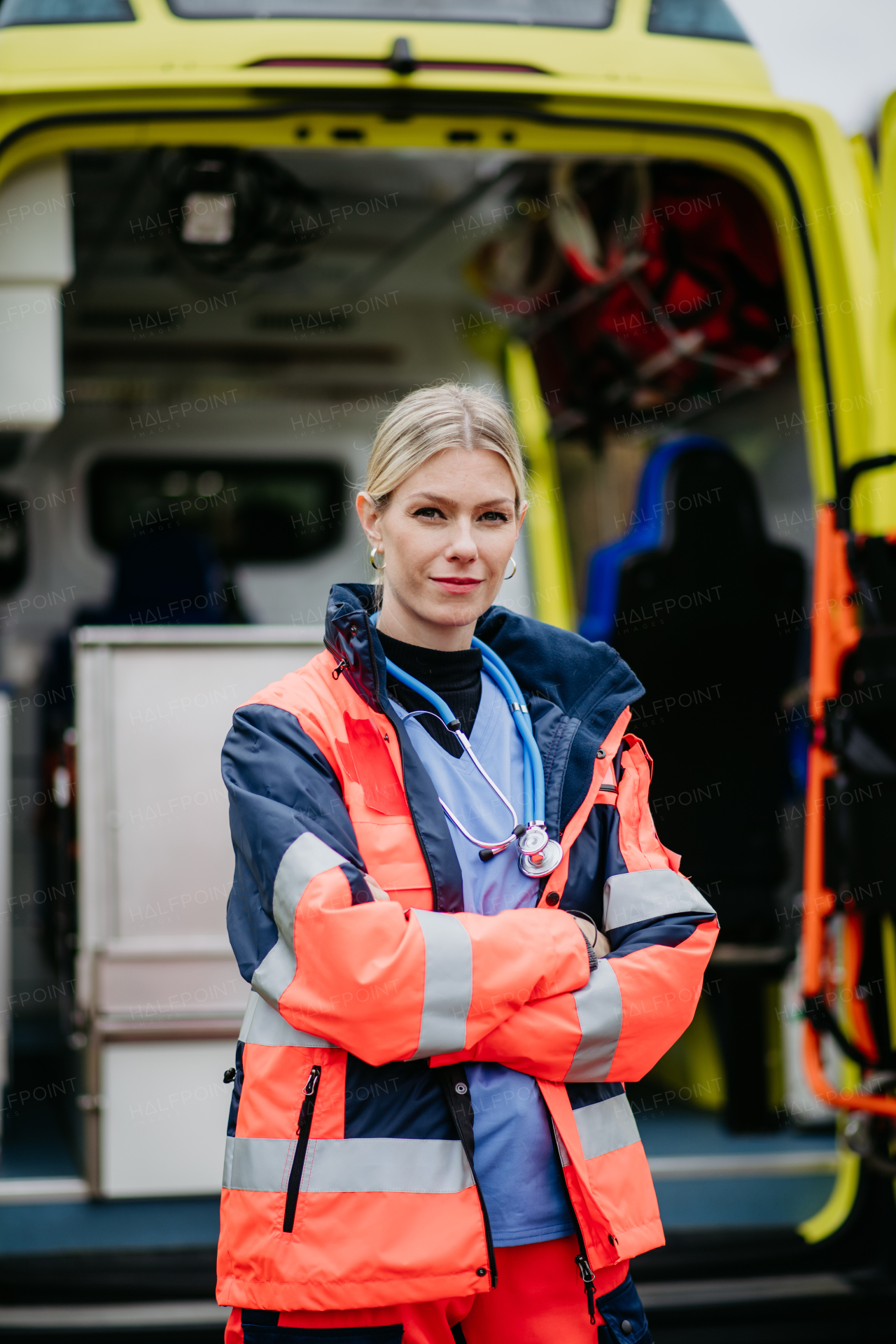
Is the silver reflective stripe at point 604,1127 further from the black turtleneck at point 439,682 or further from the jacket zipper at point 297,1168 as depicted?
the black turtleneck at point 439,682

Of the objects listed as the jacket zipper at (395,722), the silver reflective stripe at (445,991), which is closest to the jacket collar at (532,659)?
the jacket zipper at (395,722)

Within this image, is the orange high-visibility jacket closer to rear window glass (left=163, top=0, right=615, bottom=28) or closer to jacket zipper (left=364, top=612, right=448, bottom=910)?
jacket zipper (left=364, top=612, right=448, bottom=910)

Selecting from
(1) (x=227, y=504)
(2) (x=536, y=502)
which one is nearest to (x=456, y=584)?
(2) (x=536, y=502)

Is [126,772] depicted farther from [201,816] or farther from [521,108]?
[521,108]

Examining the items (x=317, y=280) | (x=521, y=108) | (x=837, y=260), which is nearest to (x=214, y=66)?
(x=521, y=108)

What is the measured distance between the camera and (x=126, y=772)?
324 centimetres

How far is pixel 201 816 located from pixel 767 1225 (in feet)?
5.23

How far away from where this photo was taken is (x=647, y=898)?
159 centimetres

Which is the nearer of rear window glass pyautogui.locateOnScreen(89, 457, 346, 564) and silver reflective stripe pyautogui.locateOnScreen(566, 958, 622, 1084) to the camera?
silver reflective stripe pyautogui.locateOnScreen(566, 958, 622, 1084)

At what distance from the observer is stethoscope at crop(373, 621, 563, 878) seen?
156 centimetres

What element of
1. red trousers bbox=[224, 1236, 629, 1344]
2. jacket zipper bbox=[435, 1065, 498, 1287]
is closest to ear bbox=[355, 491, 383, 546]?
jacket zipper bbox=[435, 1065, 498, 1287]

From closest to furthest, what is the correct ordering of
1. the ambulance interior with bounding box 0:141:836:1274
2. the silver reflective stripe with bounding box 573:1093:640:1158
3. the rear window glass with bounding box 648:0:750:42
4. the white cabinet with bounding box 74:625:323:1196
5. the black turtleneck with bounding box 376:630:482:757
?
the silver reflective stripe with bounding box 573:1093:640:1158, the black turtleneck with bounding box 376:630:482:757, the rear window glass with bounding box 648:0:750:42, the white cabinet with bounding box 74:625:323:1196, the ambulance interior with bounding box 0:141:836:1274

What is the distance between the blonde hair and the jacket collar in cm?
16

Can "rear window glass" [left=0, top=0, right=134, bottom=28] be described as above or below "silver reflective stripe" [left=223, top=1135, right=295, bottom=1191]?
above
